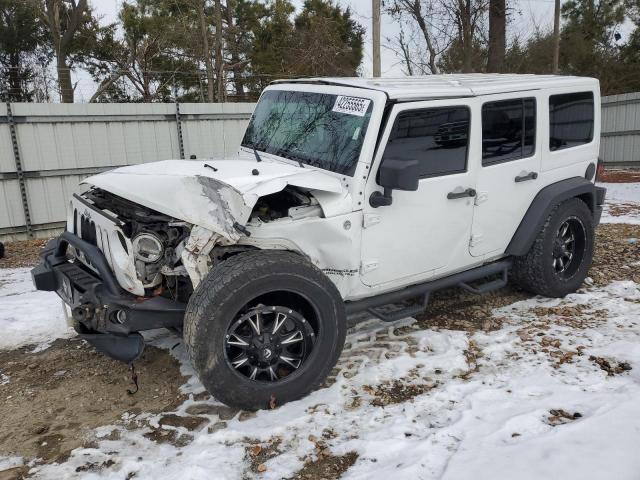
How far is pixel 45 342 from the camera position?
183 inches

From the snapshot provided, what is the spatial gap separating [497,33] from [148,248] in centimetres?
1435

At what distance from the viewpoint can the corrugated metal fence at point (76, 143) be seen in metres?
9.32

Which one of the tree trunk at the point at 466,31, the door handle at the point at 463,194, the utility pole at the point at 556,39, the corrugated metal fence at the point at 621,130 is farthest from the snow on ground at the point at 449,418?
the utility pole at the point at 556,39

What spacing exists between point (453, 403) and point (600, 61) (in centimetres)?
2670

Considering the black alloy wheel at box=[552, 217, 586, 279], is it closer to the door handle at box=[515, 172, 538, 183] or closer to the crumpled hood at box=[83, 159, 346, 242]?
the door handle at box=[515, 172, 538, 183]

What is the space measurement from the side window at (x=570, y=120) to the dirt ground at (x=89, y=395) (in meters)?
1.56

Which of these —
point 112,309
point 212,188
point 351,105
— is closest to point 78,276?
point 112,309

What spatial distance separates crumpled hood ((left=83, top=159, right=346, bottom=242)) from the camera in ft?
10.7

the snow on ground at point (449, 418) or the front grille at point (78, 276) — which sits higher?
the front grille at point (78, 276)

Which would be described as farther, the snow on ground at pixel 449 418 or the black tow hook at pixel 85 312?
the black tow hook at pixel 85 312

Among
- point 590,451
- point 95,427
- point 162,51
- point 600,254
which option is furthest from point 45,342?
point 162,51

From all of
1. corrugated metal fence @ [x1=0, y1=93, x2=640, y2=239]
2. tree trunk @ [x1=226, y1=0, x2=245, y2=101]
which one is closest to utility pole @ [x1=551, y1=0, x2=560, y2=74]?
tree trunk @ [x1=226, y1=0, x2=245, y2=101]

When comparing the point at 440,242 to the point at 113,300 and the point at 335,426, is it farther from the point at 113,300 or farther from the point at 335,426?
the point at 113,300

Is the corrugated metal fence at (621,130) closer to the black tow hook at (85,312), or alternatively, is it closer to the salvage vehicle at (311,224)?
the salvage vehicle at (311,224)
